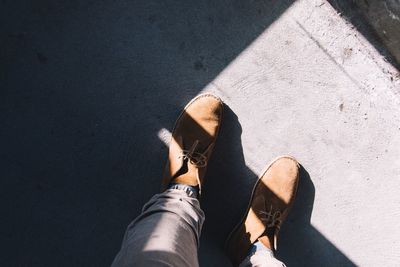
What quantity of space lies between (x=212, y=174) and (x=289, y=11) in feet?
3.09

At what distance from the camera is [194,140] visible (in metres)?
2.22

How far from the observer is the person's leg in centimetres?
159

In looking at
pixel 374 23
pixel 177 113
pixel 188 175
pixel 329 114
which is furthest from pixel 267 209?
pixel 374 23

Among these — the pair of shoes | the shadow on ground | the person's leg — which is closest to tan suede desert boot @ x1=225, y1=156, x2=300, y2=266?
the pair of shoes

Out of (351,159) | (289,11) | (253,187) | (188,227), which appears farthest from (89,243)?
(289,11)

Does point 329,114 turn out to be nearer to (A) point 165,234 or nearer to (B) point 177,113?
(B) point 177,113

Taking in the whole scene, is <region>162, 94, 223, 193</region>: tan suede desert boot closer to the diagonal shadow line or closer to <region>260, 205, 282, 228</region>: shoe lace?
the diagonal shadow line

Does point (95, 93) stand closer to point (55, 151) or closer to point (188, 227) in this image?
point (55, 151)

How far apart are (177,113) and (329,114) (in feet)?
2.62

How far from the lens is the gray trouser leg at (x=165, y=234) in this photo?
5.10 feet

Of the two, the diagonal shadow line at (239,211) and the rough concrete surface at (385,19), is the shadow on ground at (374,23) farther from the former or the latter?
the diagonal shadow line at (239,211)

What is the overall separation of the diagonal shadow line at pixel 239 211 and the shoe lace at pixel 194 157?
87mm

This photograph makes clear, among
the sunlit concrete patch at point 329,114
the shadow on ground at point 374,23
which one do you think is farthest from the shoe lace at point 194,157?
the shadow on ground at point 374,23

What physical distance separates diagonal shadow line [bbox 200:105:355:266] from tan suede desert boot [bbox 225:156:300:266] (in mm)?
56
